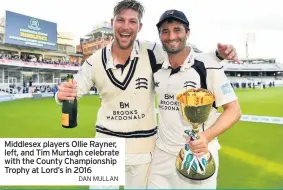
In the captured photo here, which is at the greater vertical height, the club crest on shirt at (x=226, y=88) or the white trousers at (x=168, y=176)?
the club crest on shirt at (x=226, y=88)

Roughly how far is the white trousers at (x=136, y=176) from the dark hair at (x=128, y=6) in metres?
0.92

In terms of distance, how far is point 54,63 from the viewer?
851 inches

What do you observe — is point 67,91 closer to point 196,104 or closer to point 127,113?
point 127,113

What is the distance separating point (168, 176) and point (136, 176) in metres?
0.25

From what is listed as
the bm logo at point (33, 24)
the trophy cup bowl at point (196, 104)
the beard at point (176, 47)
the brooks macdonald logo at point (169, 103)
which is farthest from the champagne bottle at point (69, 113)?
the bm logo at point (33, 24)

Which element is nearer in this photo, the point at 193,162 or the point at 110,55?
the point at 193,162

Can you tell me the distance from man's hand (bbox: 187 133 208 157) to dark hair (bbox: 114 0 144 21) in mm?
869

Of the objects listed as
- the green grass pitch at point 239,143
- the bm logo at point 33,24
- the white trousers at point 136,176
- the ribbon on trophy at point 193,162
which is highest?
the bm logo at point 33,24

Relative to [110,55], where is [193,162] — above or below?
below

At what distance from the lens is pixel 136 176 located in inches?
79.0

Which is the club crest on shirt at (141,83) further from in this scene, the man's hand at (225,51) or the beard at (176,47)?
the man's hand at (225,51)

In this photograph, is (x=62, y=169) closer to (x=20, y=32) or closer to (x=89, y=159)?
(x=89, y=159)

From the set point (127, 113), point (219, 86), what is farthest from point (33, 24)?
point (219, 86)

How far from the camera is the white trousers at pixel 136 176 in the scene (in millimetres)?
1995
